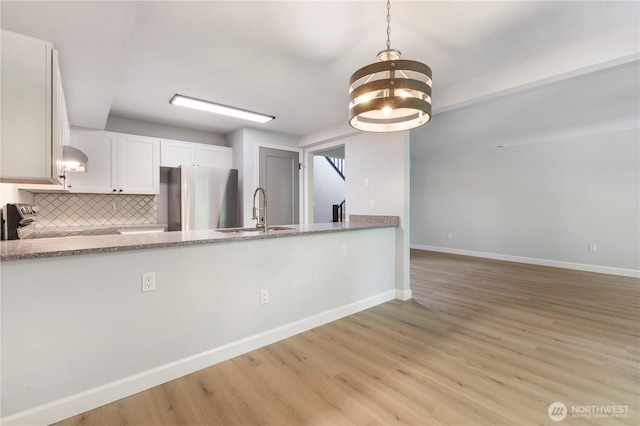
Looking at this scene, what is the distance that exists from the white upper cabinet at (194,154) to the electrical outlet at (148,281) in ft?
9.22

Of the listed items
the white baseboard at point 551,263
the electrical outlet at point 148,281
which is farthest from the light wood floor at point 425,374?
the white baseboard at point 551,263

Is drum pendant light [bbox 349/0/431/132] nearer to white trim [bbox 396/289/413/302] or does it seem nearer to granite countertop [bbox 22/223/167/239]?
white trim [bbox 396/289/413/302]

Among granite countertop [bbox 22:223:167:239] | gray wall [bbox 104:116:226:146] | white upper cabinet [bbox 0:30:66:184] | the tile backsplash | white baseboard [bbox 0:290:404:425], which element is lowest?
white baseboard [bbox 0:290:404:425]

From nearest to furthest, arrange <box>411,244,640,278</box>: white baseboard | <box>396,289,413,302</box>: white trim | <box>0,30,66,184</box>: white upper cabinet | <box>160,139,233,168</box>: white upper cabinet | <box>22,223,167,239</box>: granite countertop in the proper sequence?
<box>0,30,66,184</box>: white upper cabinet
<box>22,223,167,239</box>: granite countertop
<box>396,289,413,302</box>: white trim
<box>160,139,233,168</box>: white upper cabinet
<box>411,244,640,278</box>: white baseboard

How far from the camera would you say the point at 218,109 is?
3.61 meters

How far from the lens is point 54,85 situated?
1.75 metres

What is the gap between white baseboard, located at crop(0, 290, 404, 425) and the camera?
1.52 m

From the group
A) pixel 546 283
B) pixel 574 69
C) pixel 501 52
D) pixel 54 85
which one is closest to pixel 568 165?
pixel 546 283

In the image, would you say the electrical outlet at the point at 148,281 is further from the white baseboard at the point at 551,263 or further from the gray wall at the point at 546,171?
the white baseboard at the point at 551,263

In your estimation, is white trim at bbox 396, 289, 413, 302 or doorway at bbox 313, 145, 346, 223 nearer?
white trim at bbox 396, 289, 413, 302

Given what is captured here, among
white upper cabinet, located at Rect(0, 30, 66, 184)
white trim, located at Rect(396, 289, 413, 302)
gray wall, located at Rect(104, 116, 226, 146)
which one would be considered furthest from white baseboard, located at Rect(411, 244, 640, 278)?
white upper cabinet, located at Rect(0, 30, 66, 184)

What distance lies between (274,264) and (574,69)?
117 inches

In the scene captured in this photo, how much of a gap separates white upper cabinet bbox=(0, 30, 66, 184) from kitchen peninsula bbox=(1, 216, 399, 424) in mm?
490

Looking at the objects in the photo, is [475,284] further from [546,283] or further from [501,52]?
[501,52]
